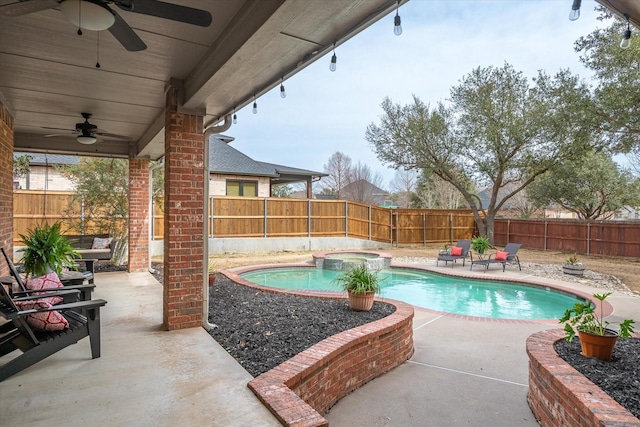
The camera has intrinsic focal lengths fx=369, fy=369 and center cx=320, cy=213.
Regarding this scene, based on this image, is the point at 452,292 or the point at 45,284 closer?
the point at 45,284

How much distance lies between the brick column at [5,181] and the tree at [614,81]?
40.1 feet

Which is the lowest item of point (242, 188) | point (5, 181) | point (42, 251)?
point (42, 251)

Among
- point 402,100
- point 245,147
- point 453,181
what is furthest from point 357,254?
A: point 245,147

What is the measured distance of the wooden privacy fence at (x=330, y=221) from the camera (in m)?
14.5

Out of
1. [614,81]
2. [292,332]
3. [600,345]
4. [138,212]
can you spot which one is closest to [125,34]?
[292,332]

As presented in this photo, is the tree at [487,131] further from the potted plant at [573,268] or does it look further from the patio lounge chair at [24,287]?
the patio lounge chair at [24,287]

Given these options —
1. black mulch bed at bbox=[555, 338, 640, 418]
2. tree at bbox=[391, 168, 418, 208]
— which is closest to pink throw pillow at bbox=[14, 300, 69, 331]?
black mulch bed at bbox=[555, 338, 640, 418]

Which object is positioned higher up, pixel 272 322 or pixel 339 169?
pixel 339 169

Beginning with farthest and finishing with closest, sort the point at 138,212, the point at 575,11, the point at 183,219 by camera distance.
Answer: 1. the point at 138,212
2. the point at 183,219
3. the point at 575,11

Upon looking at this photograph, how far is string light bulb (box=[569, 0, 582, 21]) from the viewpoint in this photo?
1990mm

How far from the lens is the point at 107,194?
9.20m

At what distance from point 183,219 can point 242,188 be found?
14.1 meters

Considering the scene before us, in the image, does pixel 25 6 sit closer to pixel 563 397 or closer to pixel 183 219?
pixel 183 219

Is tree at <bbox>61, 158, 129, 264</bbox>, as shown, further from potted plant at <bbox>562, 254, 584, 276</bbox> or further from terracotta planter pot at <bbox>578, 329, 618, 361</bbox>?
potted plant at <bbox>562, 254, 584, 276</bbox>
